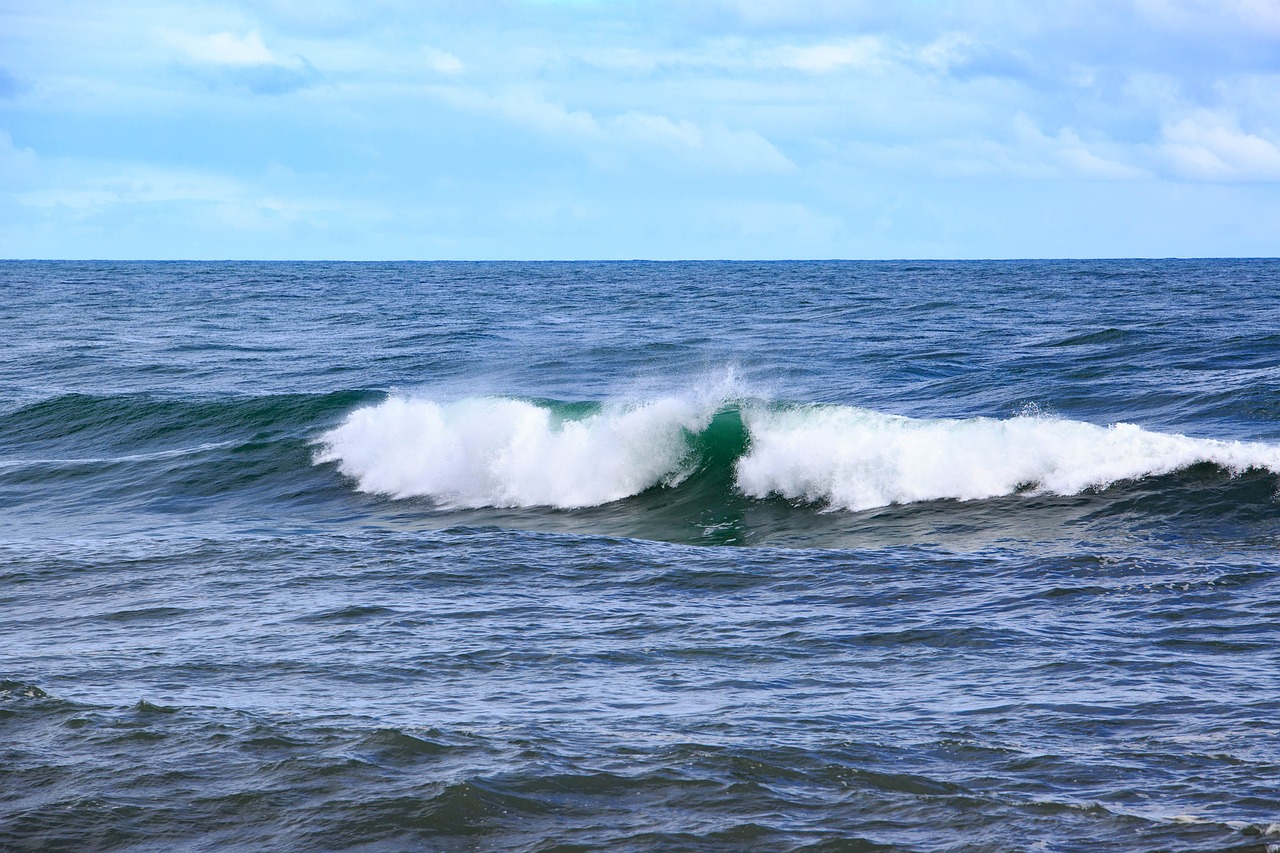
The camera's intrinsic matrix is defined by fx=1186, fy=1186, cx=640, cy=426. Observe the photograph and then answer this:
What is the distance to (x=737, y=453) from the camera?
15672 mm

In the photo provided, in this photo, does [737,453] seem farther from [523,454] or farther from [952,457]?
[952,457]

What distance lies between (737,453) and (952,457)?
3028 mm

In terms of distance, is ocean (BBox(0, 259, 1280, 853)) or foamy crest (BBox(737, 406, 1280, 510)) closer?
ocean (BBox(0, 259, 1280, 853))

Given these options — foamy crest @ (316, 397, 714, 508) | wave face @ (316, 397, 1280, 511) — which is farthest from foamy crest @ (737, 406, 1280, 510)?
foamy crest @ (316, 397, 714, 508)

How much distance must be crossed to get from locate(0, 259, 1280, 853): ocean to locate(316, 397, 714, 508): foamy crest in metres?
0.06

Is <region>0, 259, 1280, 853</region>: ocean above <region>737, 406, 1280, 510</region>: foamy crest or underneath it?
underneath

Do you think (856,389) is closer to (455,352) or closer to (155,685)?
(455,352)

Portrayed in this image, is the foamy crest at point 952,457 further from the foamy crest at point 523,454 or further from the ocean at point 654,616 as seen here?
the foamy crest at point 523,454

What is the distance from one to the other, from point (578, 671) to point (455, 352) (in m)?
23.9

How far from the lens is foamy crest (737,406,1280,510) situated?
12.8 m

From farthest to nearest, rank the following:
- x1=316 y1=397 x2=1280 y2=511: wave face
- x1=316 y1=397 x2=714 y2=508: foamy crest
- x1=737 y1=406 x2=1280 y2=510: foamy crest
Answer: x1=316 y1=397 x2=714 y2=508: foamy crest, x1=316 y1=397 x2=1280 y2=511: wave face, x1=737 y1=406 x2=1280 y2=510: foamy crest

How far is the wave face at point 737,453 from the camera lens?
13188 millimetres

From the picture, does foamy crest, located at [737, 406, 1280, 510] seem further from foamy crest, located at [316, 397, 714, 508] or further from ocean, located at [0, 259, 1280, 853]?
foamy crest, located at [316, 397, 714, 508]

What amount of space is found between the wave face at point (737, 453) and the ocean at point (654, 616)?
0.06m
